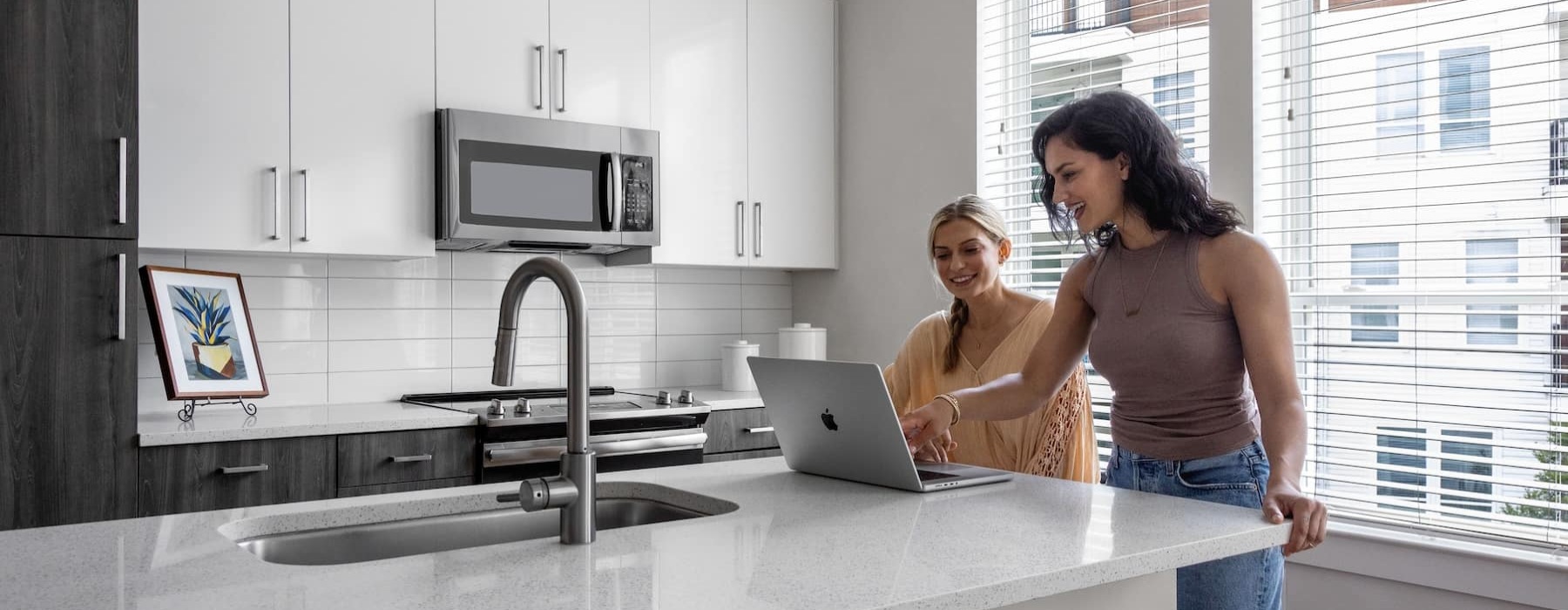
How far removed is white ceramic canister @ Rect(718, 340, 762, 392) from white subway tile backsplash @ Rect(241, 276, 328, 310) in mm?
1344

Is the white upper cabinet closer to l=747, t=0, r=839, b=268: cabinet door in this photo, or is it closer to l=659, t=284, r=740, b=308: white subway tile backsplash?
l=659, t=284, r=740, b=308: white subway tile backsplash

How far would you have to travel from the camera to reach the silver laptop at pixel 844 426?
1.64 meters

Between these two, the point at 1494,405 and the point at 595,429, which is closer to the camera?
the point at 1494,405

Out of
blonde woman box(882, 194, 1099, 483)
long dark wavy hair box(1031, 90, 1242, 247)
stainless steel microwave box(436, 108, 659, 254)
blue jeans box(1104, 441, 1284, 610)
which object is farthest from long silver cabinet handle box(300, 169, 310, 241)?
blue jeans box(1104, 441, 1284, 610)

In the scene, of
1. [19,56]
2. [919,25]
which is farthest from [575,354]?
[919,25]

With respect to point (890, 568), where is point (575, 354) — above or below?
above

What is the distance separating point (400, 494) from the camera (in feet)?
5.60

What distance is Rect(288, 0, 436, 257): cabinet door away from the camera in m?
2.97

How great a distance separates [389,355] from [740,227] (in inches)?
49.3

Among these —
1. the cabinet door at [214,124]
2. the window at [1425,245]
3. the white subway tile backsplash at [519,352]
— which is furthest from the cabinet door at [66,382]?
the window at [1425,245]

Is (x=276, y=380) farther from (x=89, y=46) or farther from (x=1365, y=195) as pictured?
(x=1365, y=195)

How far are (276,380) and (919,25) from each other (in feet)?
7.93

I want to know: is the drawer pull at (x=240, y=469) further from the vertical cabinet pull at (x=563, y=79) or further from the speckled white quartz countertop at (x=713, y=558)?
the vertical cabinet pull at (x=563, y=79)

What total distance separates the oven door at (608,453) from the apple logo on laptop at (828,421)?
1264 millimetres
